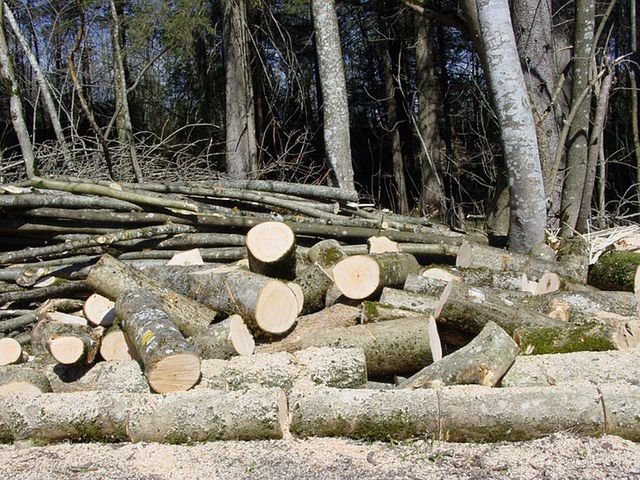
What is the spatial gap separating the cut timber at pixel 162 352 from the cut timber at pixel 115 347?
1.01ft

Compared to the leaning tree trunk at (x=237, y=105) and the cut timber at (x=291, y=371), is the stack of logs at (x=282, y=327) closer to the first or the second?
the cut timber at (x=291, y=371)

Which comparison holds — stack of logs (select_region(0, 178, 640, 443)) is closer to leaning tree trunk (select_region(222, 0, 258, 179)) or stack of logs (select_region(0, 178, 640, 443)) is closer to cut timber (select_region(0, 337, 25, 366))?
cut timber (select_region(0, 337, 25, 366))

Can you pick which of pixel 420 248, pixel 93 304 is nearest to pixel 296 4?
pixel 420 248

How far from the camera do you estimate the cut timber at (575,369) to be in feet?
13.9

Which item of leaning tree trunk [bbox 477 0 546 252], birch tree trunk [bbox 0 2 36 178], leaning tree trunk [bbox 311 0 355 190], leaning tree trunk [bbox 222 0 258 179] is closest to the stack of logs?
leaning tree trunk [bbox 477 0 546 252]

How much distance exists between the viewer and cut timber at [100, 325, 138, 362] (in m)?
4.94

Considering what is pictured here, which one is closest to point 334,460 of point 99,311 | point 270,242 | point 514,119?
point 270,242

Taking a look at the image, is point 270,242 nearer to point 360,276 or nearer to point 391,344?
point 360,276

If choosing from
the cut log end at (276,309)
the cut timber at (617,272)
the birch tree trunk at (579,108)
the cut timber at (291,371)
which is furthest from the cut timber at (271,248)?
the birch tree trunk at (579,108)

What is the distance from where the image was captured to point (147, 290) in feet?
17.2

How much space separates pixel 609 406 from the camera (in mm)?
3770

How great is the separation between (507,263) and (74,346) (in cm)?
410

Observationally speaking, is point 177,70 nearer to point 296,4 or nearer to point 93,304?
point 296,4

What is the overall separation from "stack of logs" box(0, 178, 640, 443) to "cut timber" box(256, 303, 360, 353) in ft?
0.05
